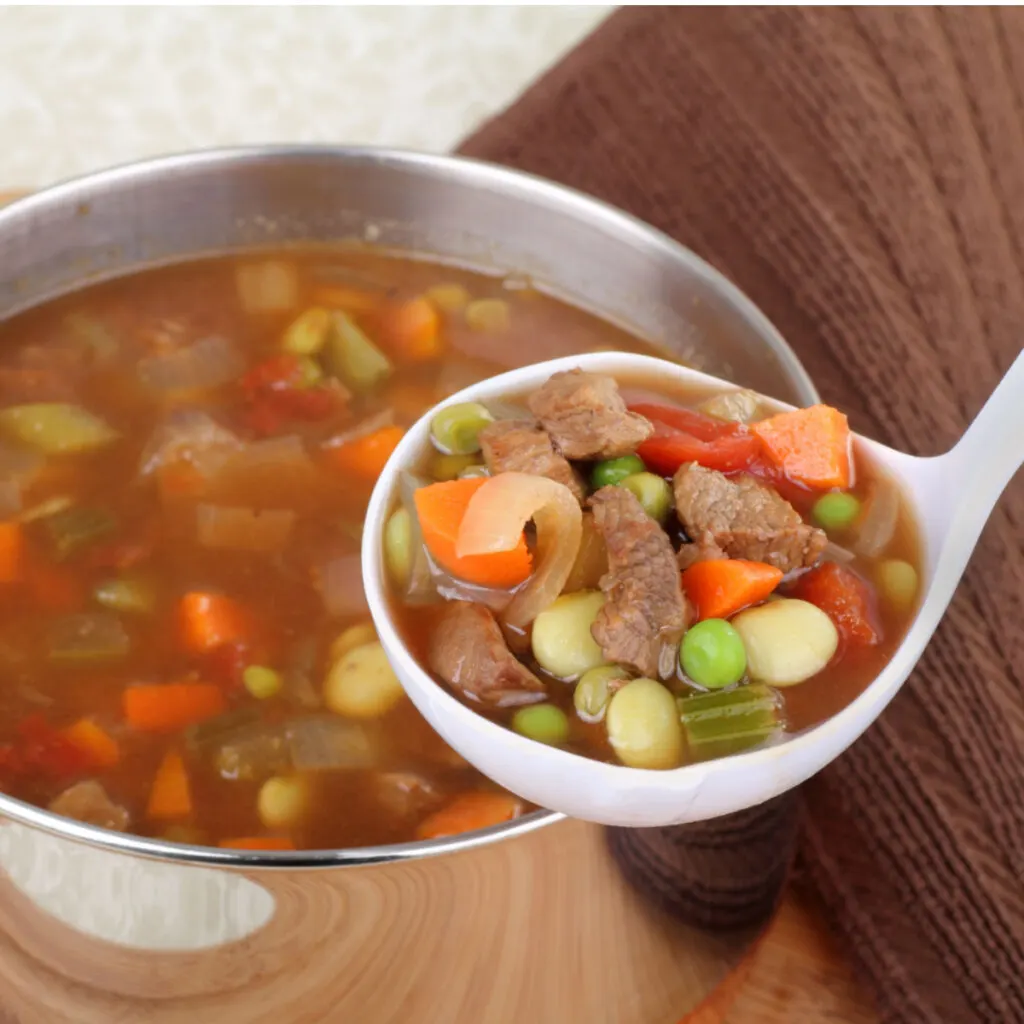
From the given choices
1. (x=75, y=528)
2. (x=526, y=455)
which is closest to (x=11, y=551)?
(x=75, y=528)

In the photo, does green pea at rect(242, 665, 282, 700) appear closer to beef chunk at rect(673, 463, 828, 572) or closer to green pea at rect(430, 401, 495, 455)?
green pea at rect(430, 401, 495, 455)

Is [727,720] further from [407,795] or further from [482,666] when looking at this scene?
[407,795]

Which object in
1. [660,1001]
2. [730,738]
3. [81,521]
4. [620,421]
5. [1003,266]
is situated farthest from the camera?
[1003,266]

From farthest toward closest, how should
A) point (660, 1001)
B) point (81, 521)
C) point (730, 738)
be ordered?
point (81, 521) → point (660, 1001) → point (730, 738)

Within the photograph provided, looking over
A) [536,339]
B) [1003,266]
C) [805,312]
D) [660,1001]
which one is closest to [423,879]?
[660,1001]

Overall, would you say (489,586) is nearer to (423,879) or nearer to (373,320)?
(423,879)
